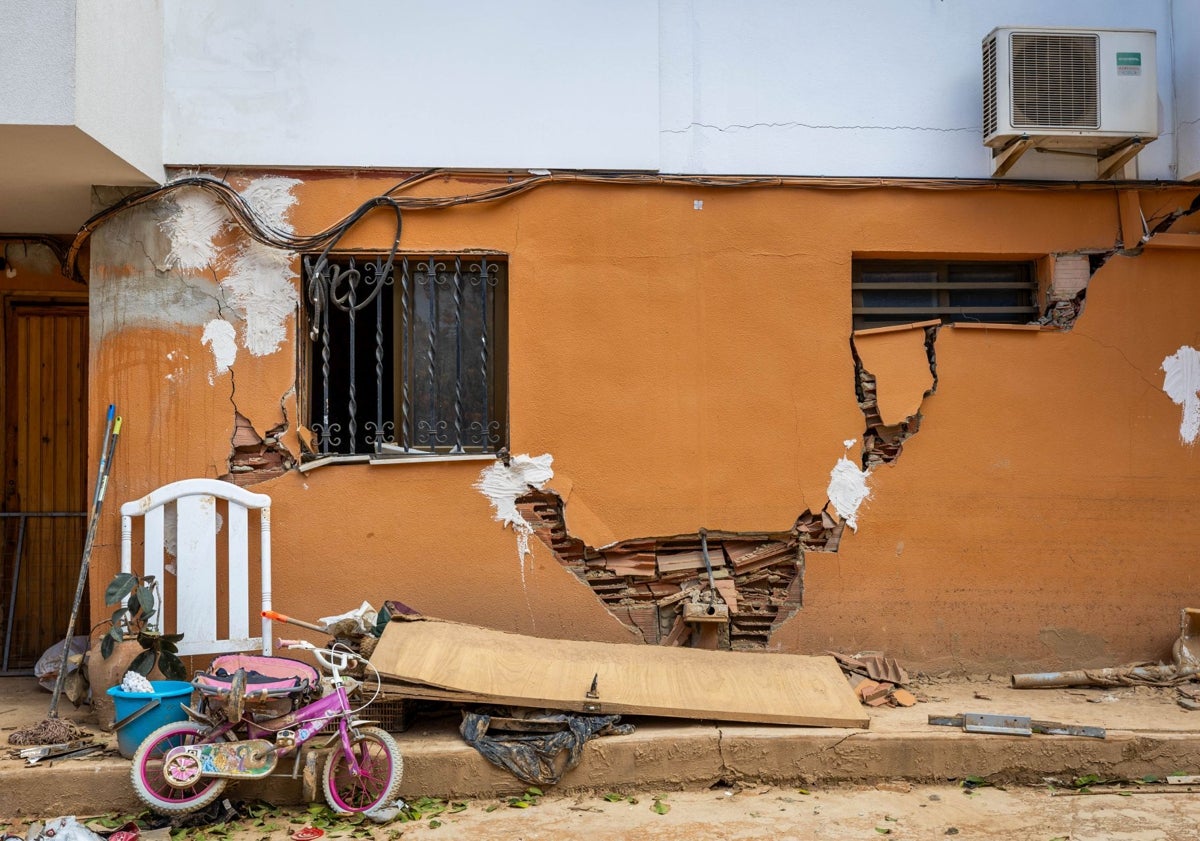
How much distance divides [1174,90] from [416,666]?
585cm

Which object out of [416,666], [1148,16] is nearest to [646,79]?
[1148,16]

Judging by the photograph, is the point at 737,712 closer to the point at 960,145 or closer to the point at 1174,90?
the point at 960,145

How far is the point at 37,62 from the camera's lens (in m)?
4.79

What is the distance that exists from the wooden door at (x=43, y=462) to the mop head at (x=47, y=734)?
6.61 ft

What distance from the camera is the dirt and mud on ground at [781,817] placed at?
4.55 meters

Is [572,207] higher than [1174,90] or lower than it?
lower

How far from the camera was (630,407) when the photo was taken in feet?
19.9

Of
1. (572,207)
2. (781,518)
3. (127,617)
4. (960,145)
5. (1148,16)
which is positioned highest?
(1148,16)

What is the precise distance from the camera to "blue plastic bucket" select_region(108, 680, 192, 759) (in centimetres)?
480

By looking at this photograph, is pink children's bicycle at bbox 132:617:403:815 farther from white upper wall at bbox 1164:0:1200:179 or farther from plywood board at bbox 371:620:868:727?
white upper wall at bbox 1164:0:1200:179

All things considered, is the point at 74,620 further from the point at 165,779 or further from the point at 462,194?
the point at 462,194

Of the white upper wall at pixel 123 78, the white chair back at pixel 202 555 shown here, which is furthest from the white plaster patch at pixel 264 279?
the white chair back at pixel 202 555

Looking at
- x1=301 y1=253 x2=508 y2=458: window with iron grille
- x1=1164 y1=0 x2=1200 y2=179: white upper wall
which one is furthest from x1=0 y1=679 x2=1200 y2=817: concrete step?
x1=1164 y1=0 x2=1200 y2=179: white upper wall

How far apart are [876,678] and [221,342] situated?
4.38 meters
